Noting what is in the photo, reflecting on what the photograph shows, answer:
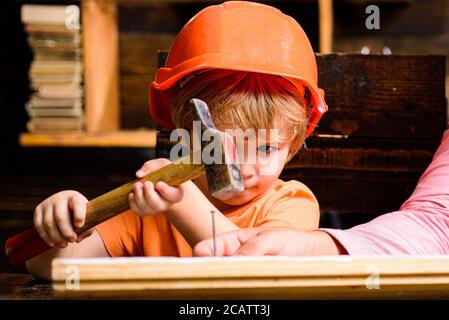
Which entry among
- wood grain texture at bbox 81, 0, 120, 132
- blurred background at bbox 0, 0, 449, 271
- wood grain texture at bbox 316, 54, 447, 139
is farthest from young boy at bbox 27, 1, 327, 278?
wood grain texture at bbox 81, 0, 120, 132

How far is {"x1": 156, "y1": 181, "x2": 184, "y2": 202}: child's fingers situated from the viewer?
97 cm

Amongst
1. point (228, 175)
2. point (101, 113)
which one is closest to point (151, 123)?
point (101, 113)

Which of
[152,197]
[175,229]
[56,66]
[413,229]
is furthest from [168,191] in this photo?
[56,66]

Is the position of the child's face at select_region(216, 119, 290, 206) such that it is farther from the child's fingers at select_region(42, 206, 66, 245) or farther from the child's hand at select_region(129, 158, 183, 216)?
the child's fingers at select_region(42, 206, 66, 245)

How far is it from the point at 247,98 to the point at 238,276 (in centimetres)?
39

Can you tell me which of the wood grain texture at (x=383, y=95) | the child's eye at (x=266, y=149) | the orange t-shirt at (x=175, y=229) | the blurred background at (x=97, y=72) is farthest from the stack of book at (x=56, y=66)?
the child's eye at (x=266, y=149)

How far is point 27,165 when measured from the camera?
3754 mm

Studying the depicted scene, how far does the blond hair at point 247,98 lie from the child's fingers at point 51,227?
0.29 metres

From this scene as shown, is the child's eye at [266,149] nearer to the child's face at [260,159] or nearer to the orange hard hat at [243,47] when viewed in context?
the child's face at [260,159]

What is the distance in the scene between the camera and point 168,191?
3.18 feet

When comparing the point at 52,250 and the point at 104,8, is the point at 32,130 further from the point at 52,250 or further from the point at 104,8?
the point at 52,250

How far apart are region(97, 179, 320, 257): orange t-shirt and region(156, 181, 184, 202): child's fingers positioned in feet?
0.92

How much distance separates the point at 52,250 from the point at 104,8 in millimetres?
2279

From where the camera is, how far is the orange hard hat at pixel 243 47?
1.13 meters
